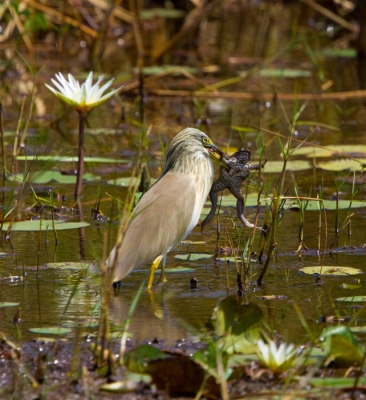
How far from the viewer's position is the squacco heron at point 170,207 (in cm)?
413

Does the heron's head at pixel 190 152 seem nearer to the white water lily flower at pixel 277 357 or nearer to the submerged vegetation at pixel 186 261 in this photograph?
the submerged vegetation at pixel 186 261

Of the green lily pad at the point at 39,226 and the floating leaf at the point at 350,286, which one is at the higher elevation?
the green lily pad at the point at 39,226

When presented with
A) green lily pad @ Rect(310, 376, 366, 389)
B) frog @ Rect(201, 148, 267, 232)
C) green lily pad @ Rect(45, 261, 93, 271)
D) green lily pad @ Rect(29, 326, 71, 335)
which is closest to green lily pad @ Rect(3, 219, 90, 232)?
green lily pad @ Rect(45, 261, 93, 271)

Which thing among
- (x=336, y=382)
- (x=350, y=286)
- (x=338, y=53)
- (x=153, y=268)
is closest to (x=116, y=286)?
(x=153, y=268)

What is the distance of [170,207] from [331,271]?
0.78 meters

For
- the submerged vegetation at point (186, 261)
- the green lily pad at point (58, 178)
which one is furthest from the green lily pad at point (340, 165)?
the green lily pad at point (58, 178)

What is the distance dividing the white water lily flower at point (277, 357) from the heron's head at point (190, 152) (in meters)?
1.78

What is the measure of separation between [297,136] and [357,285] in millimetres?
3522

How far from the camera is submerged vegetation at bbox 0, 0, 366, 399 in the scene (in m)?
3.04

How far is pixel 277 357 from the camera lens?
2.94 m

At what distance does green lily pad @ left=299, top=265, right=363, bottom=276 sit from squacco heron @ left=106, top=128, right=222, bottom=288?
0.58 meters

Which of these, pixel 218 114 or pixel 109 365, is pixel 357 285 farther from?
pixel 218 114

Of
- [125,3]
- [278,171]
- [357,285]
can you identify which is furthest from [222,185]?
[125,3]

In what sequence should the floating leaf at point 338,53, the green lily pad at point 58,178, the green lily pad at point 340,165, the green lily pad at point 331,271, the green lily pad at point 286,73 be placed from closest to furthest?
1. the green lily pad at point 331,271
2. the green lily pad at point 58,178
3. the green lily pad at point 340,165
4. the green lily pad at point 286,73
5. the floating leaf at point 338,53
